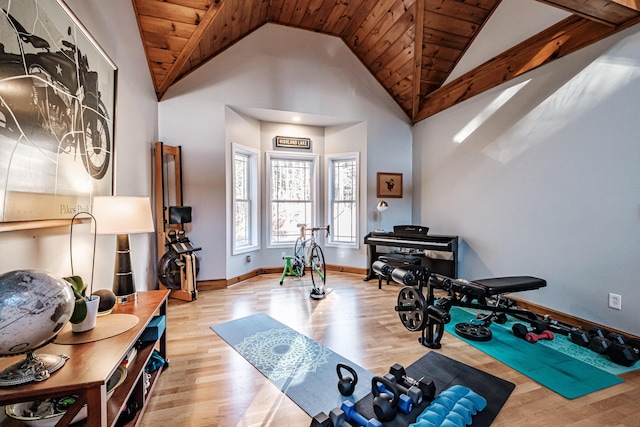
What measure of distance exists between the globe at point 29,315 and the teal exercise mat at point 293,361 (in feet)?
4.51

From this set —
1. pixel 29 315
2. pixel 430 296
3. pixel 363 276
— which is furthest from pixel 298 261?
pixel 29 315

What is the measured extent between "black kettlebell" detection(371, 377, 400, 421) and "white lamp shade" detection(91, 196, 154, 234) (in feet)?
5.85

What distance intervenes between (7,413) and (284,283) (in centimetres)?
363

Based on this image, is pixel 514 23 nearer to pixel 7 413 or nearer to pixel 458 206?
pixel 458 206

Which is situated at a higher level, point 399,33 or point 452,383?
point 399,33

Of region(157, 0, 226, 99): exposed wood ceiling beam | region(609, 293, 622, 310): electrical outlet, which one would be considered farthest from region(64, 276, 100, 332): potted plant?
region(609, 293, 622, 310): electrical outlet

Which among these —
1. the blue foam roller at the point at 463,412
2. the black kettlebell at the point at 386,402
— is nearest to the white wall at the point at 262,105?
the black kettlebell at the point at 386,402

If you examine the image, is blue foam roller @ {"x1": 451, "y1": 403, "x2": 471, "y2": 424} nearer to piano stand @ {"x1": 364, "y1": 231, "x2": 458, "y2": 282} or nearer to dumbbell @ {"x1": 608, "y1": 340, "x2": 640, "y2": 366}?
dumbbell @ {"x1": 608, "y1": 340, "x2": 640, "y2": 366}

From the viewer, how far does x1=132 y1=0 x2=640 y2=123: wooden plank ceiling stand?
3.03m

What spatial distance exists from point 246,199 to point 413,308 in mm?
3473

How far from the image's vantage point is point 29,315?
911 mm

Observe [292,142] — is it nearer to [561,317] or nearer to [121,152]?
[121,152]

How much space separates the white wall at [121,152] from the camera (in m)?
1.46

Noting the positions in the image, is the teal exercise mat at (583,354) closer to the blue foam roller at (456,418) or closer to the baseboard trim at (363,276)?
the baseboard trim at (363,276)
